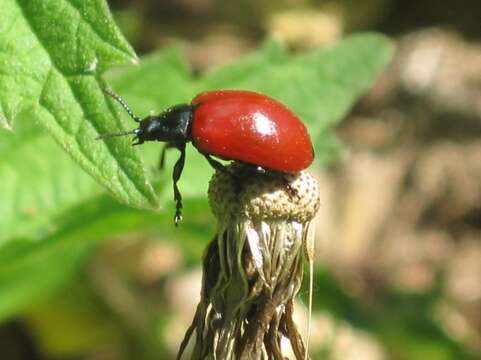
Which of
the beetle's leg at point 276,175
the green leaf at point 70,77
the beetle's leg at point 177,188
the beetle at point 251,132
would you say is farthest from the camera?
the beetle's leg at point 177,188

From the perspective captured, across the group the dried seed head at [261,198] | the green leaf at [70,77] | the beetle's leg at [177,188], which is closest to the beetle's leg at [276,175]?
the dried seed head at [261,198]

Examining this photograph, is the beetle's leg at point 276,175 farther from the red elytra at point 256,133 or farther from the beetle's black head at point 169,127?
the beetle's black head at point 169,127

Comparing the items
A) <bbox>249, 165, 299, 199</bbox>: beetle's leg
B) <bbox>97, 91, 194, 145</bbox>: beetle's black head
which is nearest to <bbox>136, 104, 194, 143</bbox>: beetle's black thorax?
<bbox>97, 91, 194, 145</bbox>: beetle's black head

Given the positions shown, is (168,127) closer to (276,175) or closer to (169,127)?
(169,127)

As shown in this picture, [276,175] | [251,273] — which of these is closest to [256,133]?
[276,175]

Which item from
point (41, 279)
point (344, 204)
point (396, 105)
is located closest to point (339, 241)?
point (344, 204)

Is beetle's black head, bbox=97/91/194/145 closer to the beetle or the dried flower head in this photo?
the beetle
